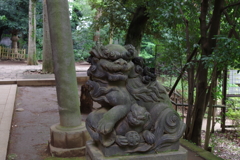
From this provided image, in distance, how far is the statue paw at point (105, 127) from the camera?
76.4 inches

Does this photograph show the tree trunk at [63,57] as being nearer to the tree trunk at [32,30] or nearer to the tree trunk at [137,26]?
the tree trunk at [137,26]

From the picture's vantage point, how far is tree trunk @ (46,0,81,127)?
3191mm

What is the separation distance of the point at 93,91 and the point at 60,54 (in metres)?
1.25

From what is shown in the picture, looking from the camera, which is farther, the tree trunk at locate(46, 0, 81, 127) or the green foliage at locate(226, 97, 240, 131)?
the green foliage at locate(226, 97, 240, 131)

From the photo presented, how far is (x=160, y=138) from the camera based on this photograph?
2111 mm

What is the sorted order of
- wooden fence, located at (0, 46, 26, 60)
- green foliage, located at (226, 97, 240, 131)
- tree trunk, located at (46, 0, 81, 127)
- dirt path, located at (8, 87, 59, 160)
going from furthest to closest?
wooden fence, located at (0, 46, 26, 60) → green foliage, located at (226, 97, 240, 131) → dirt path, located at (8, 87, 59, 160) → tree trunk, located at (46, 0, 81, 127)

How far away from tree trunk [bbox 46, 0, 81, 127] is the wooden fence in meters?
18.8

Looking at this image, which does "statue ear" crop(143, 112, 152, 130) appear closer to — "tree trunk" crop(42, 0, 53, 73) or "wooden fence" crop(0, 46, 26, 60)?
"tree trunk" crop(42, 0, 53, 73)

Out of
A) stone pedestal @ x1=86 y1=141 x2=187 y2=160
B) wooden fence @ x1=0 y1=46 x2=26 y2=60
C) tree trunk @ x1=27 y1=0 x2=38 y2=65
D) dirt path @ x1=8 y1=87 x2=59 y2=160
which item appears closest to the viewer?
stone pedestal @ x1=86 y1=141 x2=187 y2=160

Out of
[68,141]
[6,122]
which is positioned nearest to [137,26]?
[6,122]

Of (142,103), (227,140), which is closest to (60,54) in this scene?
(142,103)

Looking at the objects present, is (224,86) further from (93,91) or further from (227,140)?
(93,91)

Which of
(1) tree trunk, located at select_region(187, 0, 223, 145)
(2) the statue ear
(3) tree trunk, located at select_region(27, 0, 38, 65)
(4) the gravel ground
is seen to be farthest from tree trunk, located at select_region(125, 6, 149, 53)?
(3) tree trunk, located at select_region(27, 0, 38, 65)

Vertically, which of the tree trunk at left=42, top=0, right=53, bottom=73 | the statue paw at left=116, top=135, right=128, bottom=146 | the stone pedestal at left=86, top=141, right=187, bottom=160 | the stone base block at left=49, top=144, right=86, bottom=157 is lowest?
the stone base block at left=49, top=144, right=86, bottom=157
